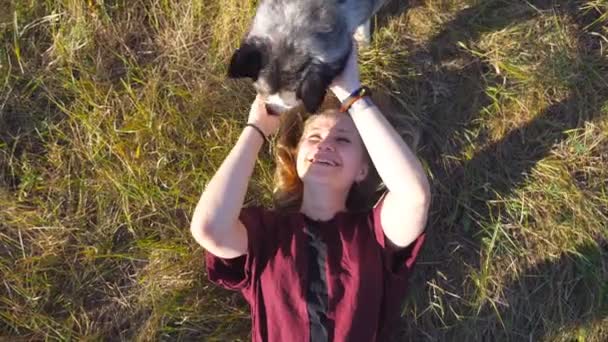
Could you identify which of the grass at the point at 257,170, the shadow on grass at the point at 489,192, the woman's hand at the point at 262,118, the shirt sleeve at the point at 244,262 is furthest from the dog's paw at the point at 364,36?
the shirt sleeve at the point at 244,262

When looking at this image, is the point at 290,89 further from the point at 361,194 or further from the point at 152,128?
the point at 152,128

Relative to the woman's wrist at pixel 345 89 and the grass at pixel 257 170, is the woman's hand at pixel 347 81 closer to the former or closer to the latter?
the woman's wrist at pixel 345 89

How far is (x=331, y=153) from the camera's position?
2703 mm

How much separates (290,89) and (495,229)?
1.18 meters

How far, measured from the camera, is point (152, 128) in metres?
3.15

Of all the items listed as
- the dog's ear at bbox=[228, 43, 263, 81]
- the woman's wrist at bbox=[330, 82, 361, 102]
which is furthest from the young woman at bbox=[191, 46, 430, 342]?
the dog's ear at bbox=[228, 43, 263, 81]

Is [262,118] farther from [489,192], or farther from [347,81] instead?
[489,192]

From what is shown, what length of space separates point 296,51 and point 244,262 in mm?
856

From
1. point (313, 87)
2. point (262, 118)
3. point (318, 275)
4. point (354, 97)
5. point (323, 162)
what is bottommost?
point (318, 275)

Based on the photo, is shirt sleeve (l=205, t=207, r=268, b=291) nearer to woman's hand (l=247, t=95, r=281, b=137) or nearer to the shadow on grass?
woman's hand (l=247, t=95, r=281, b=137)

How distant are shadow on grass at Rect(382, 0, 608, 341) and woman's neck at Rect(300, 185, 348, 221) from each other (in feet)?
1.73

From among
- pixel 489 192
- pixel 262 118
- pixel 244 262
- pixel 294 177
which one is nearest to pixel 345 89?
pixel 262 118

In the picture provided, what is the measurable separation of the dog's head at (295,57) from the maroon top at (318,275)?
53 centimetres

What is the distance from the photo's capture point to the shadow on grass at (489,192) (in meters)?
3.07
